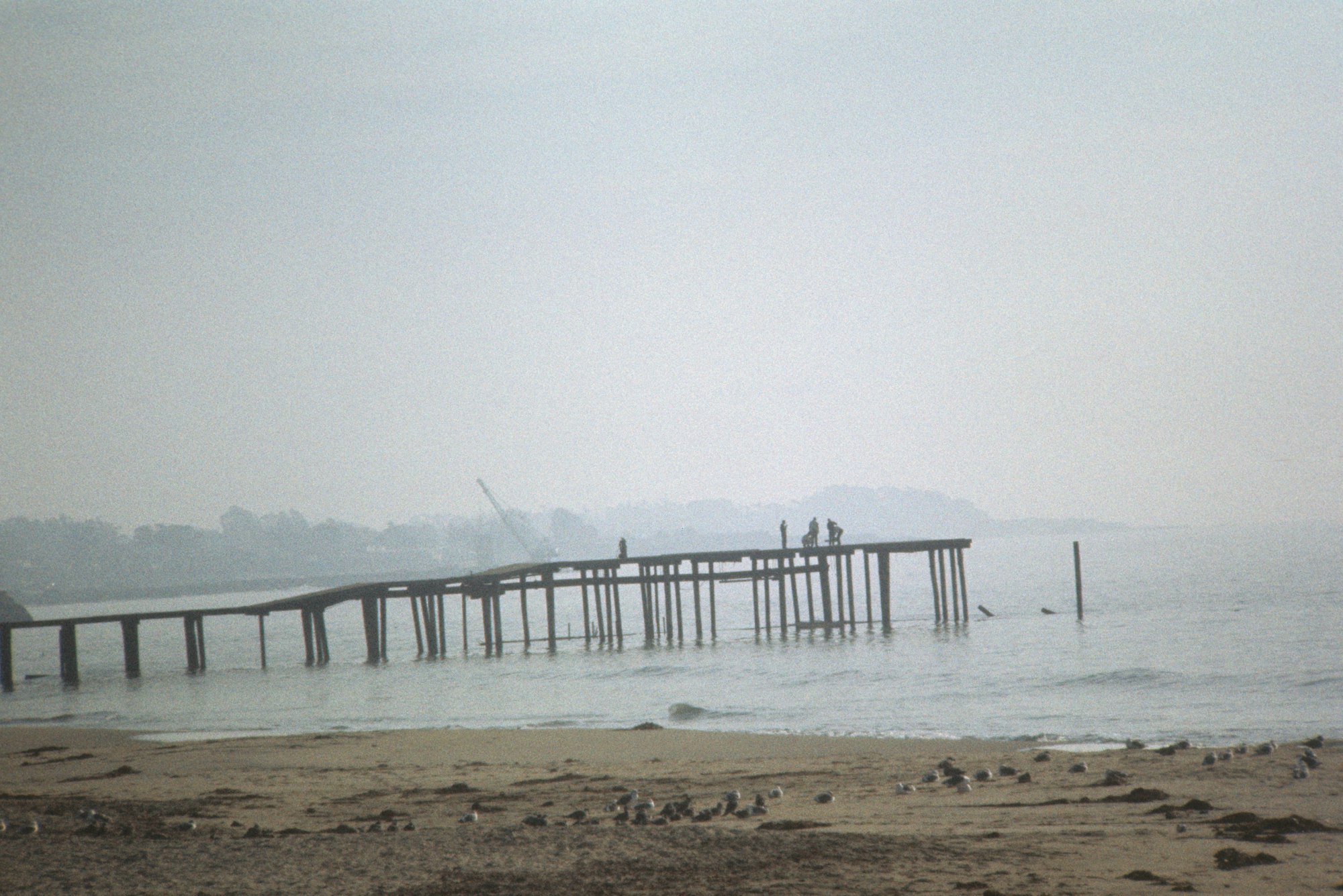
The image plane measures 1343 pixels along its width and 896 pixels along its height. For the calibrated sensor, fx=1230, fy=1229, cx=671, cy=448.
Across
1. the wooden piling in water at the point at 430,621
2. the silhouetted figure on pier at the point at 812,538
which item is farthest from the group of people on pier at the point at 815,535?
the wooden piling in water at the point at 430,621

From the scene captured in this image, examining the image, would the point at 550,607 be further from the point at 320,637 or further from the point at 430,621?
the point at 320,637

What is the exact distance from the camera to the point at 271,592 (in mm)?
153875

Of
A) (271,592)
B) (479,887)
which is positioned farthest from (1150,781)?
(271,592)

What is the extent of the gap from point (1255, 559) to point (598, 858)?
354 feet

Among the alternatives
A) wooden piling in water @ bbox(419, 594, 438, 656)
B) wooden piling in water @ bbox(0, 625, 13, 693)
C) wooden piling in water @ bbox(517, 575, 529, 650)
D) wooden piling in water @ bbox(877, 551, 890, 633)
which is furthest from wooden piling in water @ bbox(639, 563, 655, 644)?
wooden piling in water @ bbox(0, 625, 13, 693)

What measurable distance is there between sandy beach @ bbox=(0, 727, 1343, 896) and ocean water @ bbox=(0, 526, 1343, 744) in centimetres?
445

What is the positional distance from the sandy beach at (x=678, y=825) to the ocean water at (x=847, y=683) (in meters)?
4.45

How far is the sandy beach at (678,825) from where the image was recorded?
698 cm

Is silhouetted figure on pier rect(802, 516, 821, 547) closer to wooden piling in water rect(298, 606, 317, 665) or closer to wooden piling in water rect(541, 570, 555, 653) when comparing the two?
wooden piling in water rect(541, 570, 555, 653)

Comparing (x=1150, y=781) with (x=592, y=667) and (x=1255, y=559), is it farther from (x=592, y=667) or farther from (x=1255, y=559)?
(x=1255, y=559)

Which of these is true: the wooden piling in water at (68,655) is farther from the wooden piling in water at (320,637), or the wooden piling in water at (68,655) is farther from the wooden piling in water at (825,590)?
the wooden piling in water at (825,590)

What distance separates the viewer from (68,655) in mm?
37844

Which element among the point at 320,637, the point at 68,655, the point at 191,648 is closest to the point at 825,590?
the point at 320,637

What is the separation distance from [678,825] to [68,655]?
34.6m
